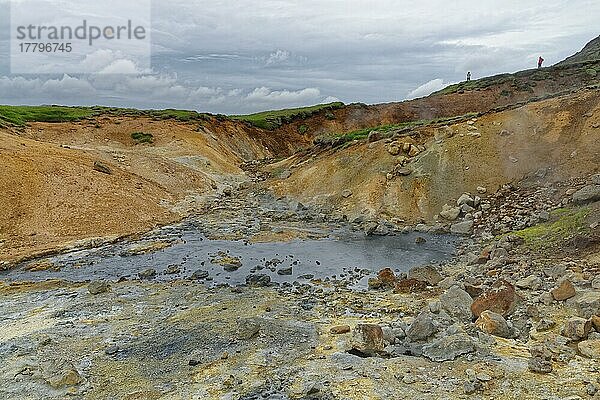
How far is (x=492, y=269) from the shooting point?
51.2 feet

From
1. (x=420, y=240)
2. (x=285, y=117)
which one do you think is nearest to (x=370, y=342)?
(x=420, y=240)

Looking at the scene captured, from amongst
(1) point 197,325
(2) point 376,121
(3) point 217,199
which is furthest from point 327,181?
(2) point 376,121

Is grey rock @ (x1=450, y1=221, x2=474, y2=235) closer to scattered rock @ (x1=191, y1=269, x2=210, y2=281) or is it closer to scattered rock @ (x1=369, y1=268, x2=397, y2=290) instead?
scattered rock @ (x1=369, y1=268, x2=397, y2=290)

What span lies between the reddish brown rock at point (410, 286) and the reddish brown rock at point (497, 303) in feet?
8.53

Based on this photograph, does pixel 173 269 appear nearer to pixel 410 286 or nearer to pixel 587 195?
pixel 410 286

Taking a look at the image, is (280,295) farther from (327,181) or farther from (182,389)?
(327,181)

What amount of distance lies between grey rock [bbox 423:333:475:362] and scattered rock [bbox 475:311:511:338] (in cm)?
81

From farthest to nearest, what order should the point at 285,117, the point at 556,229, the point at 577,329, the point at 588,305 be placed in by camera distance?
the point at 285,117 < the point at 556,229 < the point at 588,305 < the point at 577,329

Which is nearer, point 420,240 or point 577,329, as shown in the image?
point 577,329

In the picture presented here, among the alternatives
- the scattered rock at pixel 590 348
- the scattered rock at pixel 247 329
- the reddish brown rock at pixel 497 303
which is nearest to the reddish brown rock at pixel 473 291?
the reddish brown rock at pixel 497 303

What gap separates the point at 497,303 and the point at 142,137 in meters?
33.2

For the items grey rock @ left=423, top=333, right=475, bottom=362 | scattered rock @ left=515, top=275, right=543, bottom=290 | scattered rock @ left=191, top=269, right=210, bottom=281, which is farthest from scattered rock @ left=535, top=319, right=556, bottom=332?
scattered rock @ left=191, top=269, right=210, bottom=281

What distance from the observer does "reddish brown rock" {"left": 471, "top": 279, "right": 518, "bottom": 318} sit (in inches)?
449

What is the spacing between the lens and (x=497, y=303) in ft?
37.8
